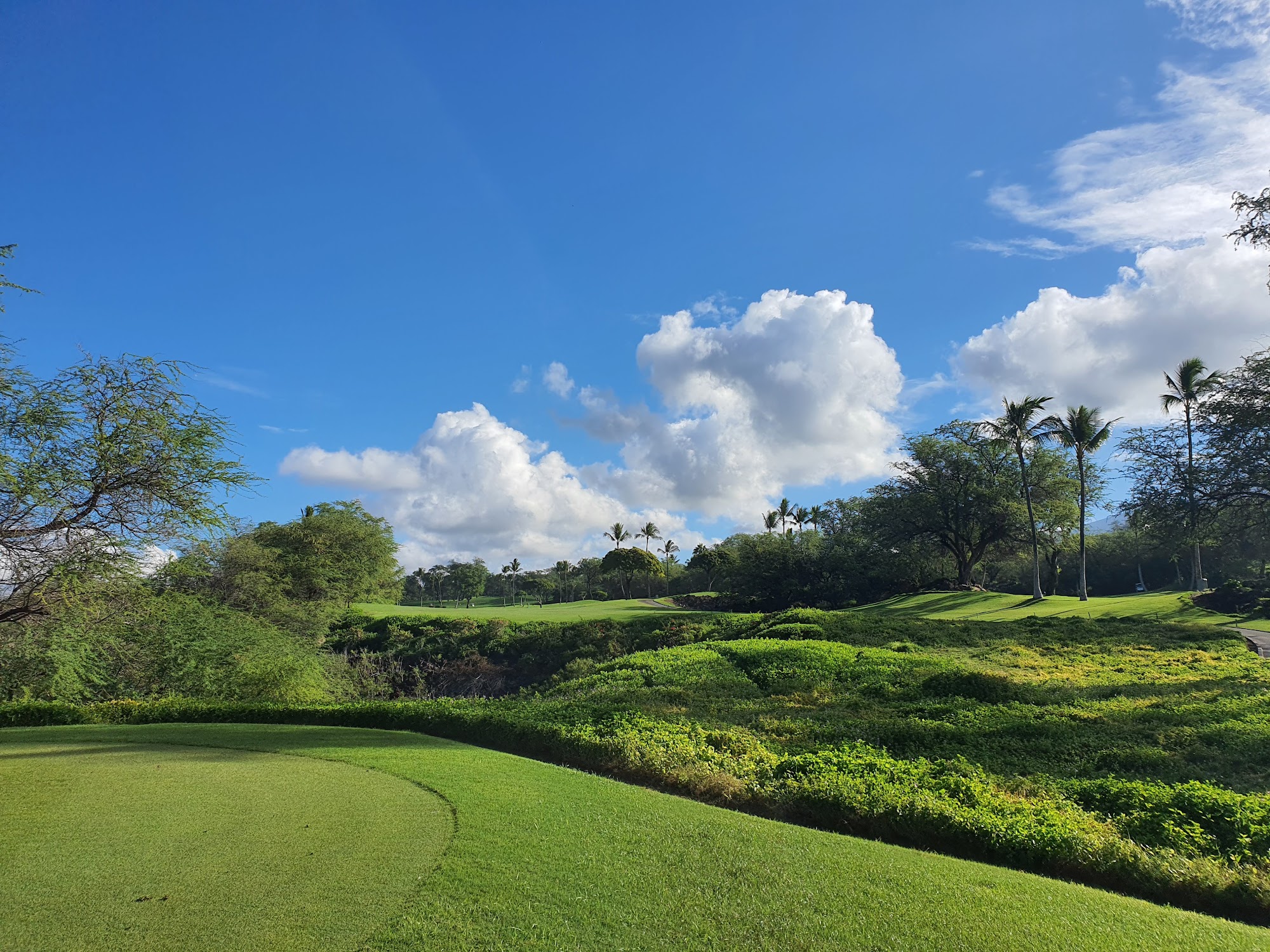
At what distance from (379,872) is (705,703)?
10.1m

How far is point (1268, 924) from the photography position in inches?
200

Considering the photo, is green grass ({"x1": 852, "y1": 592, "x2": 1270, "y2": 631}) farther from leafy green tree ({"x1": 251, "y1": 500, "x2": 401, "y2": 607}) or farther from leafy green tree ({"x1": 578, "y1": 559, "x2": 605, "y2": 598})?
Answer: leafy green tree ({"x1": 578, "y1": 559, "x2": 605, "y2": 598})

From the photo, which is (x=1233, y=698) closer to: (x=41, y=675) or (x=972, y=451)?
(x=41, y=675)

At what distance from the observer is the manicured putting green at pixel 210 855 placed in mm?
4312

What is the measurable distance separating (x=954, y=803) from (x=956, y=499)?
42.2 m

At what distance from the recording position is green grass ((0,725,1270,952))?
4273 millimetres

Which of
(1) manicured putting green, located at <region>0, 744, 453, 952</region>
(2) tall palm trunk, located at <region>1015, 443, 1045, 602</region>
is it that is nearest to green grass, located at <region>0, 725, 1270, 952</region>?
(1) manicured putting green, located at <region>0, 744, 453, 952</region>

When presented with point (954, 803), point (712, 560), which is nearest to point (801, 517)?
point (712, 560)

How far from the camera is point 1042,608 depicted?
109 feet

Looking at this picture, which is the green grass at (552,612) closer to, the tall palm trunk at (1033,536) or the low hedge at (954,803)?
the tall palm trunk at (1033,536)

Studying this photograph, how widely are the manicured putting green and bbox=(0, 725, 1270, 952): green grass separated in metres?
0.03

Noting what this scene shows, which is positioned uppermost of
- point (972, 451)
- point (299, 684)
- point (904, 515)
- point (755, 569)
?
point (972, 451)

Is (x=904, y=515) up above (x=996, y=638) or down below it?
above

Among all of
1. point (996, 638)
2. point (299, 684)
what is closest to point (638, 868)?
point (299, 684)
